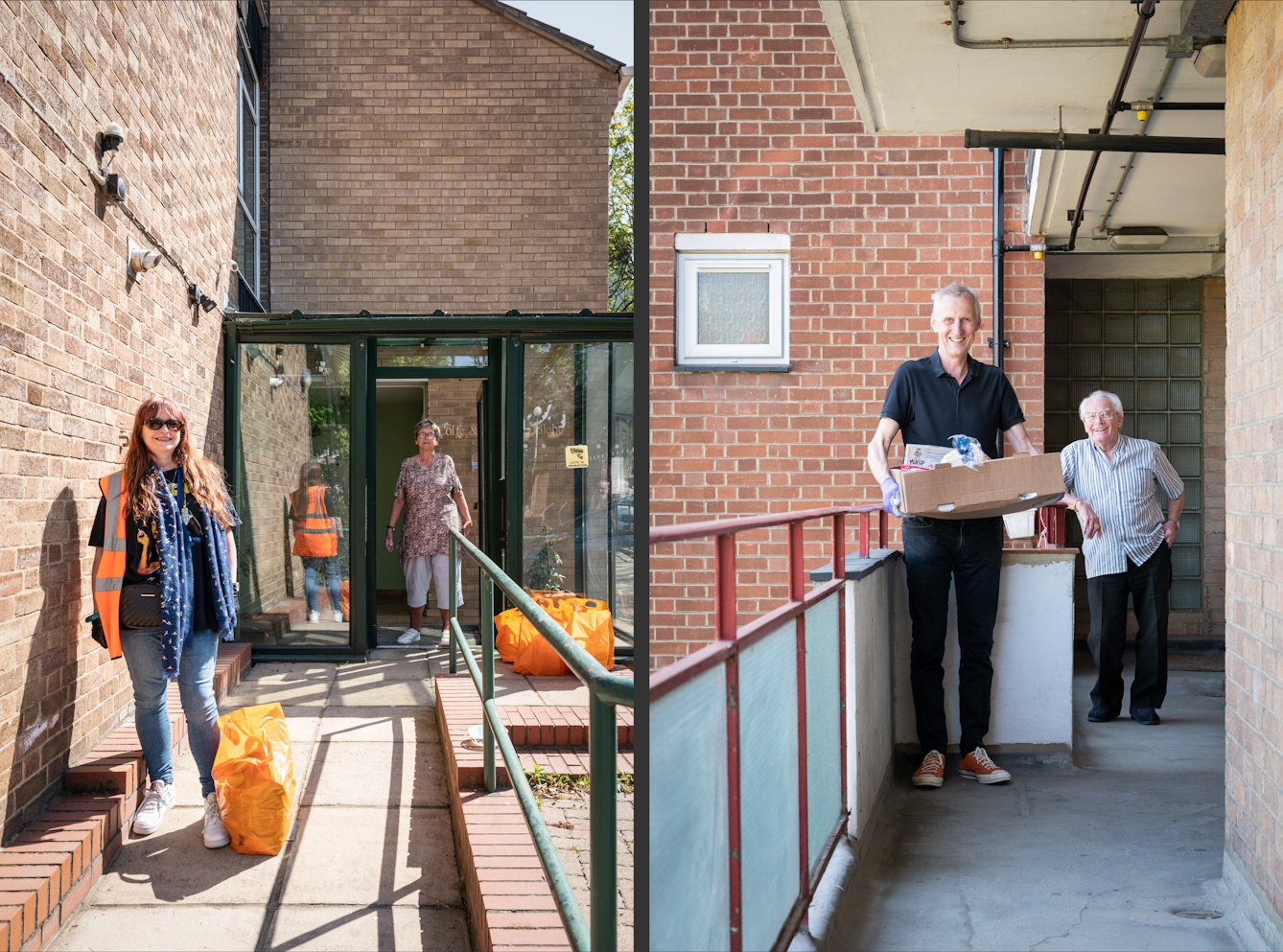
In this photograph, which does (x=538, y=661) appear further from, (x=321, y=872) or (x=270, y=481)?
(x=270, y=481)

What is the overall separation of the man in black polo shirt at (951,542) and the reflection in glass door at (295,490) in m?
4.72

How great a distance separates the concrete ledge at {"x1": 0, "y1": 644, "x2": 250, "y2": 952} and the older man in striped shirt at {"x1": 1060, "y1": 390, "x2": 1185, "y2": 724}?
4273 mm

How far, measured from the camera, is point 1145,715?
5.54 meters

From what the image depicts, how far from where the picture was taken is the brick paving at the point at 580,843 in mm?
3852

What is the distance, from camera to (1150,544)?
18.5 ft

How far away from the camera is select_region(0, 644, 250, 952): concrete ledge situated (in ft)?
11.0

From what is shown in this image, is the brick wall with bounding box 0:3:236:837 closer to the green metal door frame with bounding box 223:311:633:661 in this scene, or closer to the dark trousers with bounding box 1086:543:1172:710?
the green metal door frame with bounding box 223:311:633:661

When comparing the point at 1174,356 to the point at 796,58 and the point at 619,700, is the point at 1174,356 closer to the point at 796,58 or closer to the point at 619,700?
the point at 796,58

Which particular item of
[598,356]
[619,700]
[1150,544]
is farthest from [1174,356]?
[619,700]

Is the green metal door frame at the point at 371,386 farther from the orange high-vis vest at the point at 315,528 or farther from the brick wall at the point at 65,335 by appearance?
the brick wall at the point at 65,335

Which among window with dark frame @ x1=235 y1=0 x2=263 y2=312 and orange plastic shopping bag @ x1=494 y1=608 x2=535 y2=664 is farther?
window with dark frame @ x1=235 y1=0 x2=263 y2=312

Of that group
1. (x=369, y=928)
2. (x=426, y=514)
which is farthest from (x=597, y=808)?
(x=426, y=514)

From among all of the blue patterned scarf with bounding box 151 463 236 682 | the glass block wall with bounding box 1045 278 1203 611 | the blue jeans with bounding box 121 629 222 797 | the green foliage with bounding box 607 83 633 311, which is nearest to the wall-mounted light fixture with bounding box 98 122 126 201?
the blue patterned scarf with bounding box 151 463 236 682

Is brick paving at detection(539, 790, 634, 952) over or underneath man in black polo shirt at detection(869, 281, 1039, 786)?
underneath
